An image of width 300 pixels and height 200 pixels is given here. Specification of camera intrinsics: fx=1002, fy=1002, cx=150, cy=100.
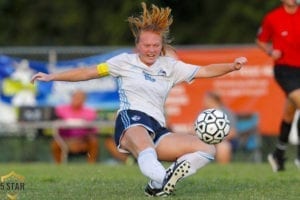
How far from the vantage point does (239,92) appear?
714 inches

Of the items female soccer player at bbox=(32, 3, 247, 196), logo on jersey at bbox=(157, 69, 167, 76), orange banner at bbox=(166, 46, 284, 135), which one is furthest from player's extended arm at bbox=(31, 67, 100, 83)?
orange banner at bbox=(166, 46, 284, 135)

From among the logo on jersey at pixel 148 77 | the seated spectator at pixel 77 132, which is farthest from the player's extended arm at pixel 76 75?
the seated spectator at pixel 77 132

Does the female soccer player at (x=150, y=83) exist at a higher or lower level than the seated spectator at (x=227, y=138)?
higher

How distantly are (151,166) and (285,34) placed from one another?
17.0 feet

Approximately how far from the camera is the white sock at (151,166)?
824 cm

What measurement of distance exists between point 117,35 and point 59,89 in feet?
22.0

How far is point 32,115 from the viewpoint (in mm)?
18188

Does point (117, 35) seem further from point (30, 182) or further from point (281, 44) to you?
point (30, 182)

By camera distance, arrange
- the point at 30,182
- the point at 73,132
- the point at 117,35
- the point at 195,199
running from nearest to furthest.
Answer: the point at 195,199 → the point at 30,182 → the point at 73,132 → the point at 117,35

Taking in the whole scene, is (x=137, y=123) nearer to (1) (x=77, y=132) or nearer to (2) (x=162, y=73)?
(2) (x=162, y=73)

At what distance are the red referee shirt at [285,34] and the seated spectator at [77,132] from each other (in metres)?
4.92

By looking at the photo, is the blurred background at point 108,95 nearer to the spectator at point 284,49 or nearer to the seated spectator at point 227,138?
the seated spectator at point 227,138

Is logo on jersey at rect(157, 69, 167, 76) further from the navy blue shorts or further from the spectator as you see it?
the spectator

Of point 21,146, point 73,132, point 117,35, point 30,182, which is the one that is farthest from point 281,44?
point 117,35
